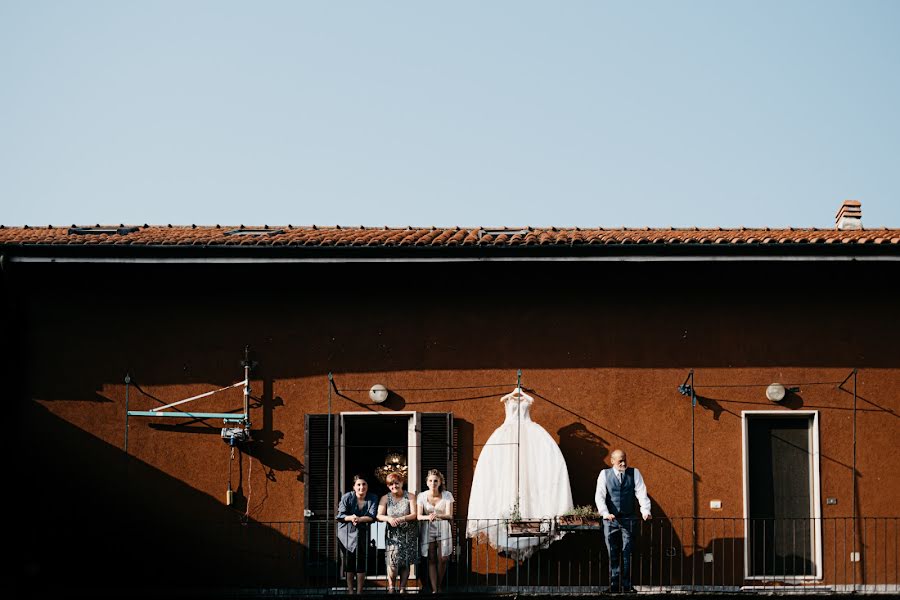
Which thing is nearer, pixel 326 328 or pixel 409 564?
pixel 409 564

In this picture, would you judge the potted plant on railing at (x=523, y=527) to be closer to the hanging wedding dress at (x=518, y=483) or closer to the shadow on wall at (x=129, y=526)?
the hanging wedding dress at (x=518, y=483)

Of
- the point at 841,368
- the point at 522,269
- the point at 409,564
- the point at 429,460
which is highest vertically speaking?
the point at 522,269

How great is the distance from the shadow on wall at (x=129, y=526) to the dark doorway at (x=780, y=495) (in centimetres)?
473

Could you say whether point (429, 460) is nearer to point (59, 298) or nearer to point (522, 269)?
point (522, 269)

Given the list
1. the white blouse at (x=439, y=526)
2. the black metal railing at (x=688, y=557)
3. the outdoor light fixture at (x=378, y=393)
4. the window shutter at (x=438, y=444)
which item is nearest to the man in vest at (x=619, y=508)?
the black metal railing at (x=688, y=557)

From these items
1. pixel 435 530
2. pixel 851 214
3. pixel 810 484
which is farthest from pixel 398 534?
pixel 851 214

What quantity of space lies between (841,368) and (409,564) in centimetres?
493

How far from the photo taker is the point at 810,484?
519 inches

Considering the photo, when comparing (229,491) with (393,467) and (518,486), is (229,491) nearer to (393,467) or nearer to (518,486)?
(393,467)

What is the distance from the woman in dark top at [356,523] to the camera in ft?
40.8

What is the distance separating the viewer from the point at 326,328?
13.4m

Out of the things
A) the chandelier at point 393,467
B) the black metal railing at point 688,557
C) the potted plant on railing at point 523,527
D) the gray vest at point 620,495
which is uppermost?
the chandelier at point 393,467

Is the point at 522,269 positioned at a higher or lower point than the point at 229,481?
higher

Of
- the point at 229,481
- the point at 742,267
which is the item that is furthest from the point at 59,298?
the point at 742,267
